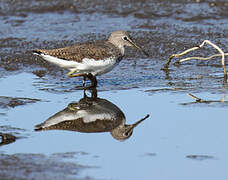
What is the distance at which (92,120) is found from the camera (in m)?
7.48

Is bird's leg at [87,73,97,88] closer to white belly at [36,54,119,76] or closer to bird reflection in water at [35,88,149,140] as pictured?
white belly at [36,54,119,76]

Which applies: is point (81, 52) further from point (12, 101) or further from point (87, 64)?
point (12, 101)

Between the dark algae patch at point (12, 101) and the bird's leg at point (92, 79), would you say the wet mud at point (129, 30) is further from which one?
the dark algae patch at point (12, 101)

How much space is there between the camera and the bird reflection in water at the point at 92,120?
7125 millimetres

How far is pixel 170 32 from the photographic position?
1219 centimetres

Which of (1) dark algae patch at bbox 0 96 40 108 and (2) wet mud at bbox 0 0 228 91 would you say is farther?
(2) wet mud at bbox 0 0 228 91

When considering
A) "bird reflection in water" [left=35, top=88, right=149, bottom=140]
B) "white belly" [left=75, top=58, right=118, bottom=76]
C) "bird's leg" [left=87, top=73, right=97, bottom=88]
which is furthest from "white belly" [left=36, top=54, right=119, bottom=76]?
"bird reflection in water" [left=35, top=88, right=149, bottom=140]

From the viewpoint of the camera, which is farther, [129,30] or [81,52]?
[129,30]

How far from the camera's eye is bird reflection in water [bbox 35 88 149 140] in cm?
712

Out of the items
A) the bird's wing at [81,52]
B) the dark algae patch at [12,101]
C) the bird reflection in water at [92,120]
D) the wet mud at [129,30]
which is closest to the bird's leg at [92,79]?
the wet mud at [129,30]

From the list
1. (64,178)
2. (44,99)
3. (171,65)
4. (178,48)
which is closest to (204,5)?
(178,48)

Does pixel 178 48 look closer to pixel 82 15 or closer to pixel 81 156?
pixel 82 15

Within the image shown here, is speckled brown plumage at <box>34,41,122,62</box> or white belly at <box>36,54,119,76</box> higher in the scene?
speckled brown plumage at <box>34,41,122,62</box>

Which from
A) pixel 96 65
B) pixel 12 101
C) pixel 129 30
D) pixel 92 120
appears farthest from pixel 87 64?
pixel 129 30
